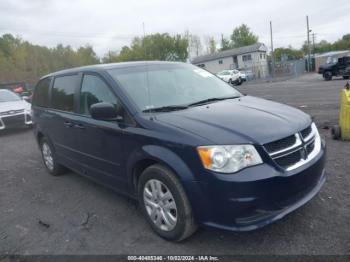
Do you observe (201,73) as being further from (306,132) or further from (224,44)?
(224,44)

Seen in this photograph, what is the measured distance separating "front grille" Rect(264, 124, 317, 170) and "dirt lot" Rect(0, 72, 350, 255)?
2.43 feet

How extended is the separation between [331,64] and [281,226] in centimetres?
2477

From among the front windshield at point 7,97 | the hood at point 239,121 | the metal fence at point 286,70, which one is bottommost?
the hood at point 239,121

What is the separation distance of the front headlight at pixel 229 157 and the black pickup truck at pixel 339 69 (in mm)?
24417

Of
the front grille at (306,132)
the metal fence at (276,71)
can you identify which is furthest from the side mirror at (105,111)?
the metal fence at (276,71)

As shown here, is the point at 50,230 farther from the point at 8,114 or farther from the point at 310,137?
the point at 8,114

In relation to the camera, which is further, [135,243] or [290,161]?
[135,243]

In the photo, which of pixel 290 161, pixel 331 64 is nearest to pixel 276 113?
pixel 290 161

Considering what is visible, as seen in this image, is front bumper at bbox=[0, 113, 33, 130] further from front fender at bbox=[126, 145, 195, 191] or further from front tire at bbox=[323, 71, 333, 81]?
front tire at bbox=[323, 71, 333, 81]

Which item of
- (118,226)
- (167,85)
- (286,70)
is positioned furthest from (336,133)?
(286,70)

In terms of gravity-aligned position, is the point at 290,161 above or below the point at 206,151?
A: below

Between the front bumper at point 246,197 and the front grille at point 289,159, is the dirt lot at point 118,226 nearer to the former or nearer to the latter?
the front bumper at point 246,197

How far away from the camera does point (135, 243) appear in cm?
333

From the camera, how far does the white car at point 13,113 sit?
10.5 meters
